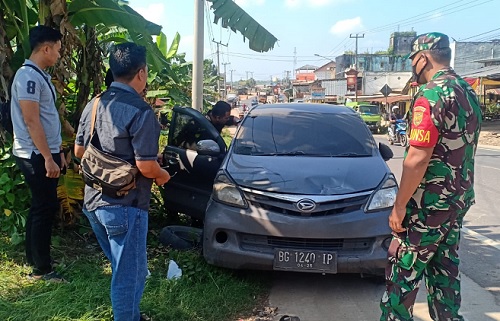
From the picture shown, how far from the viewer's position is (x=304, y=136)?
4.70 m

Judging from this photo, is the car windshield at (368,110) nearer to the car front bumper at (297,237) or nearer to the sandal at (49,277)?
the car front bumper at (297,237)

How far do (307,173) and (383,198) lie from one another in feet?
2.14

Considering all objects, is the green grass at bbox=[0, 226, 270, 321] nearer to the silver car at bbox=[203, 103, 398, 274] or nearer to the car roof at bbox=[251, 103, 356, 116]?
the silver car at bbox=[203, 103, 398, 274]

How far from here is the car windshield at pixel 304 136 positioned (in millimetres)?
4488

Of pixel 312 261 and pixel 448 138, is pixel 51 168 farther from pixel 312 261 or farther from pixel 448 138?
pixel 448 138

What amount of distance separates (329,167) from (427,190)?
147 centimetres

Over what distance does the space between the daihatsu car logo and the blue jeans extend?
1.33 m

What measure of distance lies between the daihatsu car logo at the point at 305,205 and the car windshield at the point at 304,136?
0.91 metres

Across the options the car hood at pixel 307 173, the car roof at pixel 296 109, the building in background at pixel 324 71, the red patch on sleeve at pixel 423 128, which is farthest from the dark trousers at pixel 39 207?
the building in background at pixel 324 71

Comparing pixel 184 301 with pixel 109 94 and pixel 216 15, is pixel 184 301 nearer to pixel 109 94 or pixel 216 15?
pixel 109 94

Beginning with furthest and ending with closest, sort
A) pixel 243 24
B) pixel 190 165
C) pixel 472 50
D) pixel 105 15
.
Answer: pixel 472 50 → pixel 190 165 → pixel 243 24 → pixel 105 15

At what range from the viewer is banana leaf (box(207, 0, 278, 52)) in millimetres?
4496

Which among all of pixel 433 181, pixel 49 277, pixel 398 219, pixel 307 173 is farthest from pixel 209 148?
pixel 433 181

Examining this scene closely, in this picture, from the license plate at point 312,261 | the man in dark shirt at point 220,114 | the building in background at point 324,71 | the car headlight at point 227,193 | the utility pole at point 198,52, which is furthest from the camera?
the building in background at point 324,71
